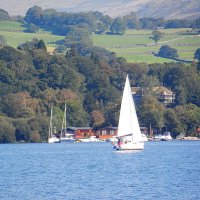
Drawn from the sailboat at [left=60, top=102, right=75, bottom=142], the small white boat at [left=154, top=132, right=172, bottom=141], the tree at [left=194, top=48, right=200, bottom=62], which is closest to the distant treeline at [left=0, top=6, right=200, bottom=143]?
the sailboat at [left=60, top=102, right=75, bottom=142]

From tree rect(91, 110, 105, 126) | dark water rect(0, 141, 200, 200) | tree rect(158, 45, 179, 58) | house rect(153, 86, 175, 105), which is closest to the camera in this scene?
dark water rect(0, 141, 200, 200)

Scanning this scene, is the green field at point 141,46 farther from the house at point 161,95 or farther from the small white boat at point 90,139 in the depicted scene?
the small white boat at point 90,139

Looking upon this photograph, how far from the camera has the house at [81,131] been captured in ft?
392

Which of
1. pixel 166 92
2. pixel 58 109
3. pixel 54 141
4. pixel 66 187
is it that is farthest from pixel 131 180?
pixel 166 92

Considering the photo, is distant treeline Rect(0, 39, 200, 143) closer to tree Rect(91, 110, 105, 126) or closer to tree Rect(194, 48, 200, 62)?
tree Rect(91, 110, 105, 126)

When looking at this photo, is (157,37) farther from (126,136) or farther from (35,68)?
(126,136)

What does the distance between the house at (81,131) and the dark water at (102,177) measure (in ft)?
151

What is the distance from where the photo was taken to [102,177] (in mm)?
52594

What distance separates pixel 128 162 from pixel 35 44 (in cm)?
9396

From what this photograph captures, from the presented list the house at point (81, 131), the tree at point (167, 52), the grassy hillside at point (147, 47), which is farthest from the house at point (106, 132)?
the tree at point (167, 52)

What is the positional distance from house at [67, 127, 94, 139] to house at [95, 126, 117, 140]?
107cm

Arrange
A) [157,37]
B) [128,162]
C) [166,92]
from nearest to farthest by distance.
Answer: [128,162], [166,92], [157,37]

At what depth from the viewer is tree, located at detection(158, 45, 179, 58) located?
17875 centimetres

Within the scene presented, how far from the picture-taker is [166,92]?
→ 140625mm
